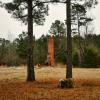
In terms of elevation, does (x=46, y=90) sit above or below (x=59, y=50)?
below

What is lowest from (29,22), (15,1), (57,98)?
(57,98)

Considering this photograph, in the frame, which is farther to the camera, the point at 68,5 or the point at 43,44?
the point at 43,44

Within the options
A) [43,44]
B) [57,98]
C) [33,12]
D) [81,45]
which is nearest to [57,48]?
[43,44]

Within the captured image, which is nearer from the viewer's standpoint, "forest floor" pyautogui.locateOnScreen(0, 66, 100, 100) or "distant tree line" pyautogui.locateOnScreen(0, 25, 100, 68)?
"forest floor" pyautogui.locateOnScreen(0, 66, 100, 100)

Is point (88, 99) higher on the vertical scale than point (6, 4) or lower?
lower

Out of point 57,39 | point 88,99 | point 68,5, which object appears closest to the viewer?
point 88,99

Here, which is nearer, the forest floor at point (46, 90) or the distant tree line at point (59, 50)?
the forest floor at point (46, 90)

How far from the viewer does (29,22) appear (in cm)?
2331

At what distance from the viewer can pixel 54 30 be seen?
75000 mm

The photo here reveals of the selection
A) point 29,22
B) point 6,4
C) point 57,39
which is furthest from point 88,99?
point 57,39

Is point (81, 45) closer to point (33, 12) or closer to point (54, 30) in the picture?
point (54, 30)

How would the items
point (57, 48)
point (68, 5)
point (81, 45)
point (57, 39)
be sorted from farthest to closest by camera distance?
point (57, 39)
point (57, 48)
point (81, 45)
point (68, 5)

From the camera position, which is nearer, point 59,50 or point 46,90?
point 46,90

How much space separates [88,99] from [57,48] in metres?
56.2
